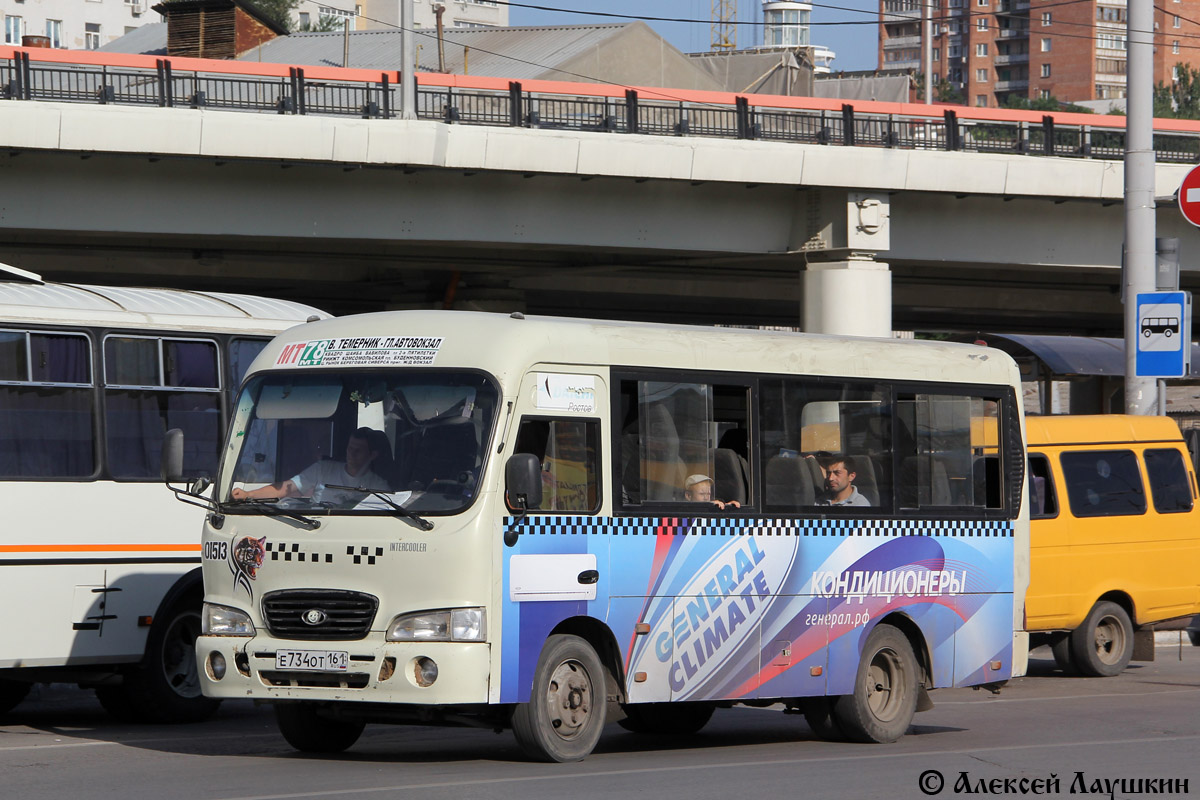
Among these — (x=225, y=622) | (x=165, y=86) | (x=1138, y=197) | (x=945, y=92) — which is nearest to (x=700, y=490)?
(x=225, y=622)

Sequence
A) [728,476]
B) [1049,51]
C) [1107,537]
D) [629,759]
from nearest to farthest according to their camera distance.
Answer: [629,759] < [728,476] < [1107,537] < [1049,51]

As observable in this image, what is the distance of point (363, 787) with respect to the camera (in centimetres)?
855

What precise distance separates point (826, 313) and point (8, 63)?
12.8 m

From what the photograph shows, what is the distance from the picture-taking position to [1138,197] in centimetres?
1909

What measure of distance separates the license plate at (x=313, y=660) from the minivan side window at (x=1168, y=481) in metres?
10.4

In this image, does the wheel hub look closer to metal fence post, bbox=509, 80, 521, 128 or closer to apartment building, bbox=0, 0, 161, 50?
metal fence post, bbox=509, 80, 521, 128

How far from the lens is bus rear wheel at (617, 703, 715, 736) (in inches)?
452

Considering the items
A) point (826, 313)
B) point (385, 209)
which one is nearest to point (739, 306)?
point (826, 313)

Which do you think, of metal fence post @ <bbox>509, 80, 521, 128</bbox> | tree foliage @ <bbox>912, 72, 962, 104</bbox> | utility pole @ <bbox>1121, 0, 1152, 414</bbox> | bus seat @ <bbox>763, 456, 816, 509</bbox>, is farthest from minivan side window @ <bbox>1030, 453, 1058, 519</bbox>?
tree foliage @ <bbox>912, 72, 962, 104</bbox>

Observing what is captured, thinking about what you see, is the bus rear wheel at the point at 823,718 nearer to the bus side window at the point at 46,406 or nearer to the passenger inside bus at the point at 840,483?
the passenger inside bus at the point at 840,483

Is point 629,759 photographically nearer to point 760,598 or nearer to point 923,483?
point 760,598

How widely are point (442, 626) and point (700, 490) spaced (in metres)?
1.99

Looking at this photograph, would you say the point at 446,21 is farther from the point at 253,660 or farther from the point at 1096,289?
the point at 253,660

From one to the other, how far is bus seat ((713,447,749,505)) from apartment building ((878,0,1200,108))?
475ft
